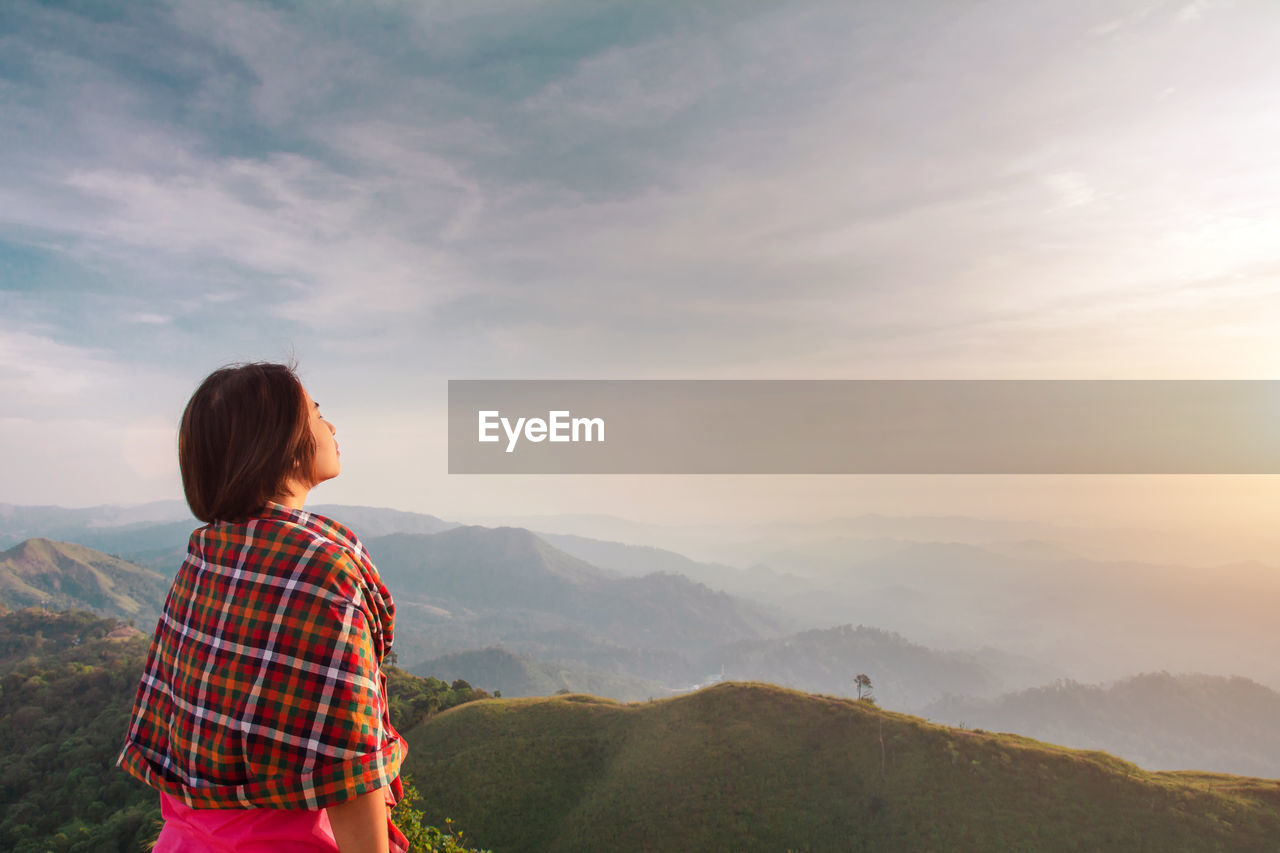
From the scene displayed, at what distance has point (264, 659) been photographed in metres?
2.02

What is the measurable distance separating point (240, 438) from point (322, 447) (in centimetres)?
31

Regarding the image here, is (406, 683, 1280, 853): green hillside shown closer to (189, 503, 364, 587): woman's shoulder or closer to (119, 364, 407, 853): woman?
(119, 364, 407, 853): woman

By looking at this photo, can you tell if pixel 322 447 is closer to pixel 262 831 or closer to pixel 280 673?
pixel 280 673

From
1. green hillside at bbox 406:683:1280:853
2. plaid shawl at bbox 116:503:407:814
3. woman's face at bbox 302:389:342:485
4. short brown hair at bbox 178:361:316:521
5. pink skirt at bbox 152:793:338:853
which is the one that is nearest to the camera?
plaid shawl at bbox 116:503:407:814

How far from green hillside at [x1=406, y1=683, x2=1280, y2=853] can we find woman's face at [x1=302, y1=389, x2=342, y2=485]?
38141 millimetres

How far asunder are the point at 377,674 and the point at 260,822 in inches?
24.5

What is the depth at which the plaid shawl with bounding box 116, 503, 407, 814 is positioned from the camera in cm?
198

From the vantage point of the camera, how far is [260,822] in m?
2.11

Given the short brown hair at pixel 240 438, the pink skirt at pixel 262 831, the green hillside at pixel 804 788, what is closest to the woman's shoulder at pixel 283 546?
the short brown hair at pixel 240 438

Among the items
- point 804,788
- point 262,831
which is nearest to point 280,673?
point 262,831

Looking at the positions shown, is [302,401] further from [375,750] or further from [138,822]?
[138,822]

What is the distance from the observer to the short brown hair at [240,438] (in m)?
2.30

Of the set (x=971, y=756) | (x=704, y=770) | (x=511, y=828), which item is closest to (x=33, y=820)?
(x=511, y=828)

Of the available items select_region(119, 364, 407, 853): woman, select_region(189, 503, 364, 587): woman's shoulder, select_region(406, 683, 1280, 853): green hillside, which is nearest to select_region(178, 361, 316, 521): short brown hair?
select_region(119, 364, 407, 853): woman
